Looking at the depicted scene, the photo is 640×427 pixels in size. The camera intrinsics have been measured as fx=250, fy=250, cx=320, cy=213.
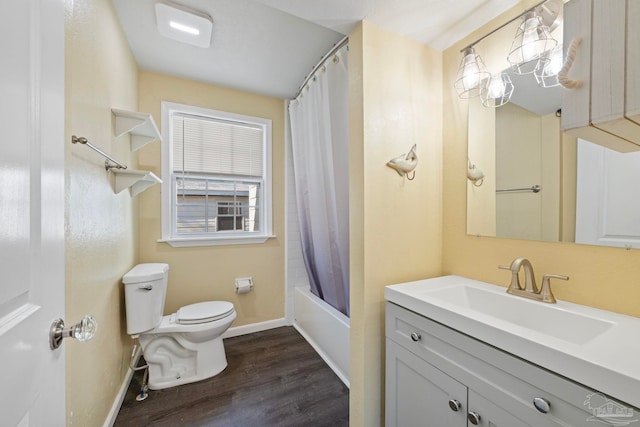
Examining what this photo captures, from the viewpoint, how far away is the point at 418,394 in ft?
3.47

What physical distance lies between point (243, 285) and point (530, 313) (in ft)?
7.25

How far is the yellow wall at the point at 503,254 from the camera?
90 centimetres

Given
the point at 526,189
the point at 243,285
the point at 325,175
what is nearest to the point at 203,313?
the point at 243,285

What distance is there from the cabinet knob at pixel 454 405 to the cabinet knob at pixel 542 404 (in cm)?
27

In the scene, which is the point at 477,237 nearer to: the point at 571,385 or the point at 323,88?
the point at 571,385

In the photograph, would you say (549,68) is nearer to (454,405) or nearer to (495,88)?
(495,88)

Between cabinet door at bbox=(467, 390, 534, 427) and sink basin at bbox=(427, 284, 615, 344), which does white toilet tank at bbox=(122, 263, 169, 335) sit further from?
cabinet door at bbox=(467, 390, 534, 427)

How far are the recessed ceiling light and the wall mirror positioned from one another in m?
1.64

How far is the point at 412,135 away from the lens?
1408 millimetres

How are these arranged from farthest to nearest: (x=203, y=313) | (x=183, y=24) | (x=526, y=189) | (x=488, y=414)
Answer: (x=203, y=313)
(x=183, y=24)
(x=526, y=189)
(x=488, y=414)

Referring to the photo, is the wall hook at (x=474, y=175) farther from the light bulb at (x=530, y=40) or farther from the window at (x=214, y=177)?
the window at (x=214, y=177)

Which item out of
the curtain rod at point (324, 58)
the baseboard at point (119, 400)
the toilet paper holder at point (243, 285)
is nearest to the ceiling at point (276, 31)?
the curtain rod at point (324, 58)

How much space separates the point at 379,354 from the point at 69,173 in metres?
1.61

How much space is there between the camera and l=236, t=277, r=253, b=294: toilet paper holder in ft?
8.13
